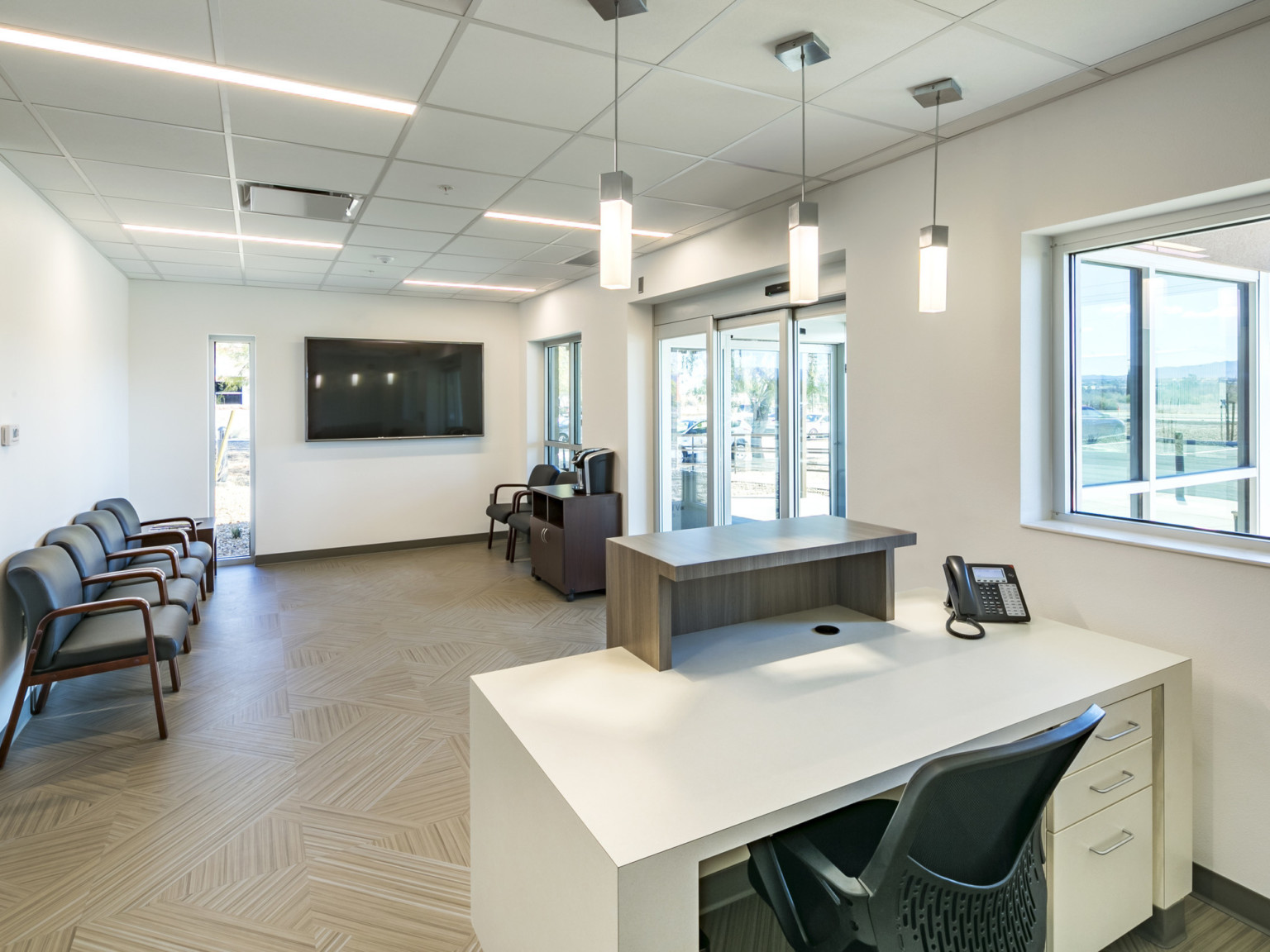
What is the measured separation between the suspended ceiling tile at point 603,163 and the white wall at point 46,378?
2650 millimetres

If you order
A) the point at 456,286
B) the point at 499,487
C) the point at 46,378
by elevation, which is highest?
the point at 456,286

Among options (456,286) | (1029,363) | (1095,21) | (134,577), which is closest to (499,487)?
(456,286)

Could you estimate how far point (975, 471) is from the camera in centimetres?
306

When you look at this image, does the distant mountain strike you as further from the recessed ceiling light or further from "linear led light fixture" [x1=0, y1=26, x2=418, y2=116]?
the recessed ceiling light

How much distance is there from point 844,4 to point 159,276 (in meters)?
6.50

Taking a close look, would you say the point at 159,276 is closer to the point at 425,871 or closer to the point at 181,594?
the point at 181,594

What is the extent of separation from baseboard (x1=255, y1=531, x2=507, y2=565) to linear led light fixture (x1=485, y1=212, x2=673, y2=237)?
172 inches

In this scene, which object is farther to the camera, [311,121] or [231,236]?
[231,236]

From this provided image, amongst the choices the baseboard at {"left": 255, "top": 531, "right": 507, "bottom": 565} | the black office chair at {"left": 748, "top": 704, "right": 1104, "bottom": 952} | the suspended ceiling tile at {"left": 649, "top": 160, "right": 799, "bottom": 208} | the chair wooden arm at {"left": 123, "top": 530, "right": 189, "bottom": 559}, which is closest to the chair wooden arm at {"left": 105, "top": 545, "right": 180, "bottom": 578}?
the chair wooden arm at {"left": 123, "top": 530, "right": 189, "bottom": 559}

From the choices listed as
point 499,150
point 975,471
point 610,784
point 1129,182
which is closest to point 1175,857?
point 975,471

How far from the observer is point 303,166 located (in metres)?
3.47

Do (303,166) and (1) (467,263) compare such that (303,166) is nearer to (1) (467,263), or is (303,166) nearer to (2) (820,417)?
(1) (467,263)

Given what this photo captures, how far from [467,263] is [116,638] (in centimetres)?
376

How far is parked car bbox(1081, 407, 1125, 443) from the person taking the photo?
9.14ft
